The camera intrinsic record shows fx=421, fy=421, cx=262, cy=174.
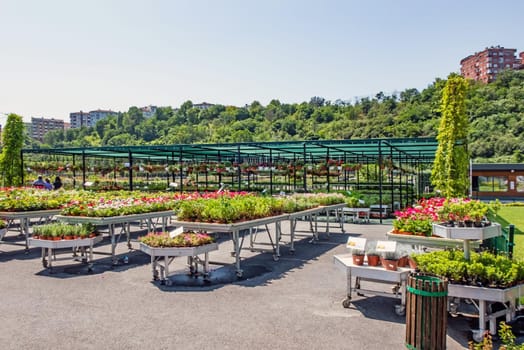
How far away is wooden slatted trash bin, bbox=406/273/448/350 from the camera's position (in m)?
4.09

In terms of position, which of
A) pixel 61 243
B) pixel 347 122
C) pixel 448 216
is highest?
pixel 347 122

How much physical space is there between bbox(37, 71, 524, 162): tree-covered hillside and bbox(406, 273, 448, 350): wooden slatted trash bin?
74.7ft

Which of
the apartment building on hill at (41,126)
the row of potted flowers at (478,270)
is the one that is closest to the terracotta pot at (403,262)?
the row of potted flowers at (478,270)

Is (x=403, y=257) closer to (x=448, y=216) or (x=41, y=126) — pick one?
(x=448, y=216)

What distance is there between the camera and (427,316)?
13.6 ft

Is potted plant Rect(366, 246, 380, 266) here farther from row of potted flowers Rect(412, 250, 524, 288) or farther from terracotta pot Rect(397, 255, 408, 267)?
row of potted flowers Rect(412, 250, 524, 288)

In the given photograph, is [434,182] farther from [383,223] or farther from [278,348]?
[278,348]

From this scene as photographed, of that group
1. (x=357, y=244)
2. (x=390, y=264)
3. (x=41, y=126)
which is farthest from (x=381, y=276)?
(x=41, y=126)

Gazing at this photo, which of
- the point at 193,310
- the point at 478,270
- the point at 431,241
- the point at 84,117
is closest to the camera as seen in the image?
the point at 478,270

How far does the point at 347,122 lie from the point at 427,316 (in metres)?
70.6

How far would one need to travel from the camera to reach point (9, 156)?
65.2 ft


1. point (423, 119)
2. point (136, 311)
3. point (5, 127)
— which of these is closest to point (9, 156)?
point (5, 127)

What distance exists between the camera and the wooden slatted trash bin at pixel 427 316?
4094 millimetres

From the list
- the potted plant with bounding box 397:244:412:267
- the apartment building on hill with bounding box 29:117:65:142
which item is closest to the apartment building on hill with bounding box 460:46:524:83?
the potted plant with bounding box 397:244:412:267
